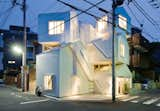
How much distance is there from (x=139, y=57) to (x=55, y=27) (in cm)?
1833

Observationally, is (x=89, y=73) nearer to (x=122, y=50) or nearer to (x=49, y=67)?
(x=122, y=50)

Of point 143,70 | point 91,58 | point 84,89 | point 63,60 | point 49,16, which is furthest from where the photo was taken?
point 143,70

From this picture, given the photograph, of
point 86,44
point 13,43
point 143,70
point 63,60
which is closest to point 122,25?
point 86,44

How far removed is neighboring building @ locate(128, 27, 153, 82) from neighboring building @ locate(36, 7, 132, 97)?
5.89 m

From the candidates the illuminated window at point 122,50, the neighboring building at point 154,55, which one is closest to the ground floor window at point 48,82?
the illuminated window at point 122,50

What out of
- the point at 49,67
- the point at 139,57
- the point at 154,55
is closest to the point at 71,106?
the point at 49,67

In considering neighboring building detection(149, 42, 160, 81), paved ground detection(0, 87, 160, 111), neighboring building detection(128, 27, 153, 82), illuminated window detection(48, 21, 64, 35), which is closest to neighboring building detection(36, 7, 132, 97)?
illuminated window detection(48, 21, 64, 35)

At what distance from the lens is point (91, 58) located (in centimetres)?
3503

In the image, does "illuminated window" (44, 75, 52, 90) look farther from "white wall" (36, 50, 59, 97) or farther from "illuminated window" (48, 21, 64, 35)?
"illuminated window" (48, 21, 64, 35)

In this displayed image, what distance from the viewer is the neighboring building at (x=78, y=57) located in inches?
1155

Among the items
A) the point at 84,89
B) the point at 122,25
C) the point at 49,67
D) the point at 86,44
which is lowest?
the point at 84,89

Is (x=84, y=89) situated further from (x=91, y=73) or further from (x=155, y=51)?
(x=155, y=51)

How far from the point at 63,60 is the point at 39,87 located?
3509 mm

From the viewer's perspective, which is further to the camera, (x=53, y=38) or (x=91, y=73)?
(x=53, y=38)
